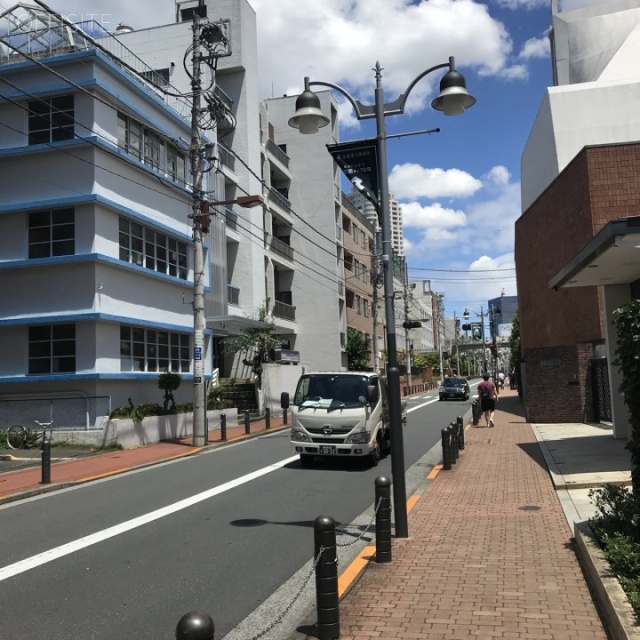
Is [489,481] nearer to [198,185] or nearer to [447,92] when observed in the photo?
[447,92]

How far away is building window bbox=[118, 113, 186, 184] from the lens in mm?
21125

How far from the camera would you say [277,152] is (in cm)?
4288

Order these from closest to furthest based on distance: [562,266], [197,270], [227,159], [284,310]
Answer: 1. [197,270]
2. [562,266]
3. [227,159]
4. [284,310]

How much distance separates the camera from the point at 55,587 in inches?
239

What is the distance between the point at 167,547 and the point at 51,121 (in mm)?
16505

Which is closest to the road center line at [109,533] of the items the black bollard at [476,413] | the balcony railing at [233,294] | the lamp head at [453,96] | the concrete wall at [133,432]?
the lamp head at [453,96]

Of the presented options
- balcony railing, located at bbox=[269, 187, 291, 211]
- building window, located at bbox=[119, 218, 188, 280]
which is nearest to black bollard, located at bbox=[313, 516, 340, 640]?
building window, located at bbox=[119, 218, 188, 280]

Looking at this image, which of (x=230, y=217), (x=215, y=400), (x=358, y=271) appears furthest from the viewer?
(x=358, y=271)

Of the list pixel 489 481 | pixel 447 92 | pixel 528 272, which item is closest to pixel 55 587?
pixel 447 92

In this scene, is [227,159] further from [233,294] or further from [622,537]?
[622,537]

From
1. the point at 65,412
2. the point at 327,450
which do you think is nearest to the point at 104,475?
the point at 327,450

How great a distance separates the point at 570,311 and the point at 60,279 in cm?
1659

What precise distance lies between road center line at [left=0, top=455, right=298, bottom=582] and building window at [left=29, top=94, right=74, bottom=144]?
43.6ft

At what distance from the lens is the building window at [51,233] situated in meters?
19.8
